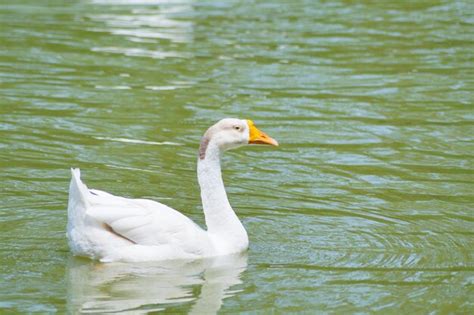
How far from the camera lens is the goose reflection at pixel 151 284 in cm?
855

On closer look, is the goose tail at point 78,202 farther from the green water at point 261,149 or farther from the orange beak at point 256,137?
the orange beak at point 256,137

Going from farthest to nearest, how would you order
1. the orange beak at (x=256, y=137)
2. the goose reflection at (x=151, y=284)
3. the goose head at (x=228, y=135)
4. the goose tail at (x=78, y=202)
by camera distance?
the orange beak at (x=256, y=137), the goose head at (x=228, y=135), the goose tail at (x=78, y=202), the goose reflection at (x=151, y=284)

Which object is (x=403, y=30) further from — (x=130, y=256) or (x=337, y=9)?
(x=130, y=256)

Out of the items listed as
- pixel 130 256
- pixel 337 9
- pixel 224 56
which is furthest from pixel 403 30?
pixel 130 256

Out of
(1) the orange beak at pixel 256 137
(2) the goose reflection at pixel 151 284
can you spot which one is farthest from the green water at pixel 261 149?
(1) the orange beak at pixel 256 137

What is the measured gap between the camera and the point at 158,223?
9.48 metres

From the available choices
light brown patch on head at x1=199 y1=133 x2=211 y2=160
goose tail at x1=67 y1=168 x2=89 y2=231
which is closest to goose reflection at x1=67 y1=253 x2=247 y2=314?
goose tail at x1=67 y1=168 x2=89 y2=231

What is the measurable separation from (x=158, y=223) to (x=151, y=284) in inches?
24.8

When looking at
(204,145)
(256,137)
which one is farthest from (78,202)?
(256,137)

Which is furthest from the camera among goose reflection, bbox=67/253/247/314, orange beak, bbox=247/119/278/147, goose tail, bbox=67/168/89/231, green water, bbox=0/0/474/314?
orange beak, bbox=247/119/278/147

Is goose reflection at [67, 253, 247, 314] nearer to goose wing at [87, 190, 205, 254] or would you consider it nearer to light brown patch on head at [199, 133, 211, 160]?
goose wing at [87, 190, 205, 254]

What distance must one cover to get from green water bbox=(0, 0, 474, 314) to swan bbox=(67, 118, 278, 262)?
163 mm

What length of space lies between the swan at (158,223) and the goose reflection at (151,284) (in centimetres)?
10

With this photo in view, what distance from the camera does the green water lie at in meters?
9.05
